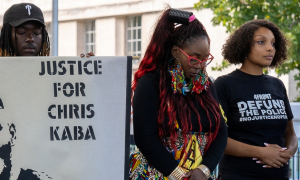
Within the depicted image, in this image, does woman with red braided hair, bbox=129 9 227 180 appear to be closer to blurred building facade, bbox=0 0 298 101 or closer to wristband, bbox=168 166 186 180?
wristband, bbox=168 166 186 180

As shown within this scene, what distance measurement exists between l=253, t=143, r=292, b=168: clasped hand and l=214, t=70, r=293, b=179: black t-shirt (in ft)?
0.12

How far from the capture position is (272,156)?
328cm

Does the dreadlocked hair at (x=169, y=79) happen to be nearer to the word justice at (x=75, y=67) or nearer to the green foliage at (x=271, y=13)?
the word justice at (x=75, y=67)

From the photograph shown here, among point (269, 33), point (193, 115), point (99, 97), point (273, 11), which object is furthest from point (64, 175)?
point (273, 11)

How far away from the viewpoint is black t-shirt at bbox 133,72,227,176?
2.67 m

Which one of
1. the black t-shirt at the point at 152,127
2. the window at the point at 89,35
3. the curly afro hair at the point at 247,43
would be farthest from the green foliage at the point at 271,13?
the window at the point at 89,35

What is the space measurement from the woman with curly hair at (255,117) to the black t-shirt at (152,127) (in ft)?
1.90

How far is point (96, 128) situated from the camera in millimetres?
2670

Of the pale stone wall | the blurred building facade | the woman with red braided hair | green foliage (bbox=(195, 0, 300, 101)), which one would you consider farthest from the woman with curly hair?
the pale stone wall

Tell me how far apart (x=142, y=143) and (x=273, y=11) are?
706cm

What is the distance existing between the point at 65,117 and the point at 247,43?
162cm

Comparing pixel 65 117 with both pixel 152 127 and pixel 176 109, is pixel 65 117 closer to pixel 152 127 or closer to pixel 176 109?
pixel 152 127

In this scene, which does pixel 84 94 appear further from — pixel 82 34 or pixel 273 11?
pixel 82 34

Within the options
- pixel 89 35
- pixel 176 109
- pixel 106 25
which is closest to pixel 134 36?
pixel 106 25
